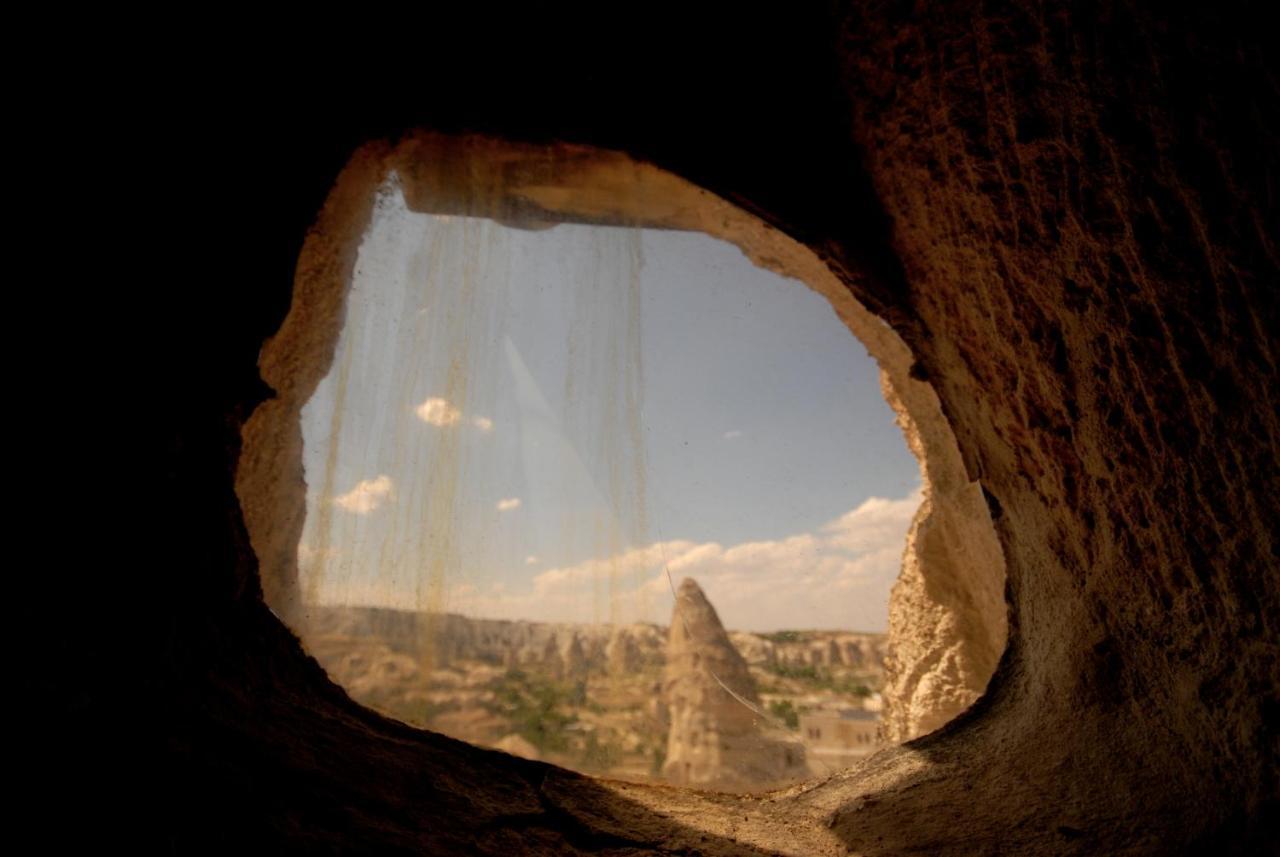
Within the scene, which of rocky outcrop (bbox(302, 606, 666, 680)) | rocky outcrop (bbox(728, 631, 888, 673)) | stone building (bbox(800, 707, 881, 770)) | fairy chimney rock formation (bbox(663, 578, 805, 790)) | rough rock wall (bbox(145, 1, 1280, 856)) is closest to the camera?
rough rock wall (bbox(145, 1, 1280, 856))

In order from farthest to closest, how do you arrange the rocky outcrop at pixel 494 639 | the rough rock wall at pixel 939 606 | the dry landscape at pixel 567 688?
the dry landscape at pixel 567 688
the rocky outcrop at pixel 494 639
the rough rock wall at pixel 939 606

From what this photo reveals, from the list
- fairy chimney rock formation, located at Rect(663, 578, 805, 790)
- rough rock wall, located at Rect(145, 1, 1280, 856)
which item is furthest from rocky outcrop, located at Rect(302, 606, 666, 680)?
rough rock wall, located at Rect(145, 1, 1280, 856)

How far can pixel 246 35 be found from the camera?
269cm

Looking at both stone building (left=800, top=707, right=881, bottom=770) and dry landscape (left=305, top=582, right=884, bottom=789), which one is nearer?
dry landscape (left=305, top=582, right=884, bottom=789)

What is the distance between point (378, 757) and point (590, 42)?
3.49 meters

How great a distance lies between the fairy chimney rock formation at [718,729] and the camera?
9352 mm

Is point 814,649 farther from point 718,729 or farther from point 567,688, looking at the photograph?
point 718,729

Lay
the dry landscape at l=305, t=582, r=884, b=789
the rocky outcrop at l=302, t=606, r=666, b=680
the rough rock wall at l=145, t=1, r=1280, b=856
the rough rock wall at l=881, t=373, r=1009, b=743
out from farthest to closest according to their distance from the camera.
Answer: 1. the dry landscape at l=305, t=582, r=884, b=789
2. the rocky outcrop at l=302, t=606, r=666, b=680
3. the rough rock wall at l=881, t=373, r=1009, b=743
4. the rough rock wall at l=145, t=1, r=1280, b=856

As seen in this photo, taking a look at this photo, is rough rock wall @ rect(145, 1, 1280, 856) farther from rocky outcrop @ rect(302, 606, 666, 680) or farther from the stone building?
the stone building

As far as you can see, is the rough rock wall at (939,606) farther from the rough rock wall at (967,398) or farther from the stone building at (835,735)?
the stone building at (835,735)

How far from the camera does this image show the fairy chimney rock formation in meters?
9.35

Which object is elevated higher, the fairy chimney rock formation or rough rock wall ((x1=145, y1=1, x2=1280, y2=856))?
rough rock wall ((x1=145, y1=1, x2=1280, y2=856))

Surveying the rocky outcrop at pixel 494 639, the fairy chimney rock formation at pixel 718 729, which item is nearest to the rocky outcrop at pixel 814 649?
the rocky outcrop at pixel 494 639

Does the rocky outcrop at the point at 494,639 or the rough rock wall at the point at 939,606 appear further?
the rocky outcrop at the point at 494,639
